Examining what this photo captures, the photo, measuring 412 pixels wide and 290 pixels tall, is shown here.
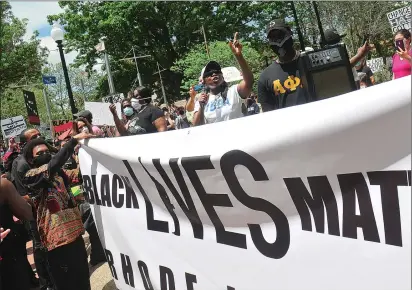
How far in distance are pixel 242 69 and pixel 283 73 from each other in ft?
1.08

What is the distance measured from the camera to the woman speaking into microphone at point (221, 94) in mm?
3570

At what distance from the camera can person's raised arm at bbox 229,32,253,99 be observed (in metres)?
3.49

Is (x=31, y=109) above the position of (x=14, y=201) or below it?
above

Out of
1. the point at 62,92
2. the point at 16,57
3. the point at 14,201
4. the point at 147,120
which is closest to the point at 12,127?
the point at 16,57

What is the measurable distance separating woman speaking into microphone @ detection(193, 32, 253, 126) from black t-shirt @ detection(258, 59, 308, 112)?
14 centimetres

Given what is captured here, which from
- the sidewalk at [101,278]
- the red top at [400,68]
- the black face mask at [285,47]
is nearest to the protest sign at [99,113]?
the sidewalk at [101,278]

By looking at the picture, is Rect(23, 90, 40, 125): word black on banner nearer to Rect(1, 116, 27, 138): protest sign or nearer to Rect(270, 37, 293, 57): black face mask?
Rect(1, 116, 27, 138): protest sign

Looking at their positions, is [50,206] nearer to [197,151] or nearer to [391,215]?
[197,151]

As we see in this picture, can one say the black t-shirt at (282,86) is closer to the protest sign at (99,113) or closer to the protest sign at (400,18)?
the protest sign at (99,113)

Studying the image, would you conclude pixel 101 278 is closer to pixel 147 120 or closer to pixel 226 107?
pixel 147 120

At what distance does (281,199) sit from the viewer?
2.17m

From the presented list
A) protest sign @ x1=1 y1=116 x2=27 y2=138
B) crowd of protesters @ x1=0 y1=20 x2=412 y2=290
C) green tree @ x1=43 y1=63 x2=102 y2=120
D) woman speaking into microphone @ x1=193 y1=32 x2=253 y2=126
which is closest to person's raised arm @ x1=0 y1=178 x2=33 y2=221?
crowd of protesters @ x1=0 y1=20 x2=412 y2=290

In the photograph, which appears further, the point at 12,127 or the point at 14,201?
the point at 12,127

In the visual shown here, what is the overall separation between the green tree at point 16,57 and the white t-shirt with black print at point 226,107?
20364 millimetres
